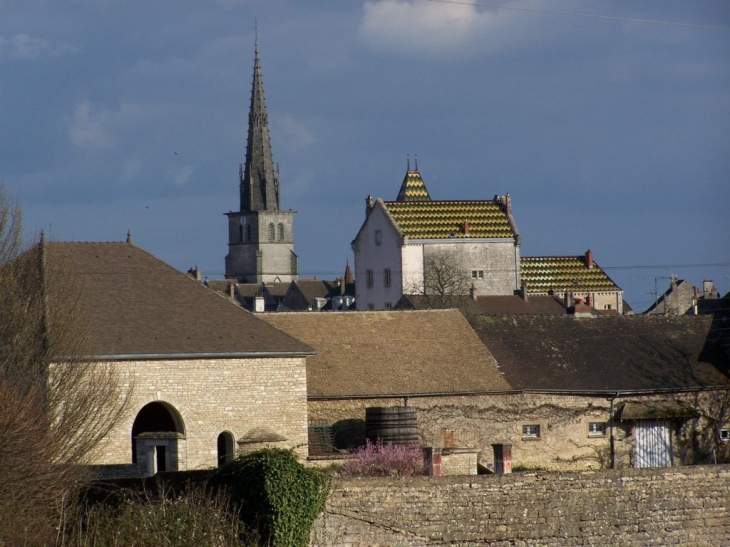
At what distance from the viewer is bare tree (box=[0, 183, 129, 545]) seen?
2228cm

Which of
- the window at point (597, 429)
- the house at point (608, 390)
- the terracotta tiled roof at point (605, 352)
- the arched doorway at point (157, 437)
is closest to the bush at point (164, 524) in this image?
the arched doorway at point (157, 437)

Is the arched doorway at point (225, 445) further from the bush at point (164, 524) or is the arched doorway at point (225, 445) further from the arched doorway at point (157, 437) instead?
the bush at point (164, 524)

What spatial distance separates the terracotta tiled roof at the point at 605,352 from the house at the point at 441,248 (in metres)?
27.0

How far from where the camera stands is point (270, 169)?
161m

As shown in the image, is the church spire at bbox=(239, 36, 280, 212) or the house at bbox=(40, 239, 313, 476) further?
the church spire at bbox=(239, 36, 280, 212)

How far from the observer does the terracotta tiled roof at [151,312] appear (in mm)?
33156

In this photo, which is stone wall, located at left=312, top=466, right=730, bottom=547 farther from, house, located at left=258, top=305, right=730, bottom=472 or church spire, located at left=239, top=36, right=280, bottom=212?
church spire, located at left=239, top=36, right=280, bottom=212

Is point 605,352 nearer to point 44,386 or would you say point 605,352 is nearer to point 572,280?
point 44,386

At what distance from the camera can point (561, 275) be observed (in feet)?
252

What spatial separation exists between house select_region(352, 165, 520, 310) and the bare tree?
40527mm

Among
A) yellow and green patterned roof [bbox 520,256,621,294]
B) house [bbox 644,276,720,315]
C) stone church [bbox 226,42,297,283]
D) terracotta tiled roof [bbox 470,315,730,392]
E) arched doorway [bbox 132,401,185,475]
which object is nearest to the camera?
arched doorway [bbox 132,401,185,475]

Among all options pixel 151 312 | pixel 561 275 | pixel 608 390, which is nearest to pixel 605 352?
pixel 608 390

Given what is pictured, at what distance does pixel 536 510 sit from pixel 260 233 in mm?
141048

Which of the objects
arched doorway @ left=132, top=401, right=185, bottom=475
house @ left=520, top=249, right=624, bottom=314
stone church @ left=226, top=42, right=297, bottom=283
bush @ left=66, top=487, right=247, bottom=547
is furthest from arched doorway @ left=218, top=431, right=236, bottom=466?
stone church @ left=226, top=42, right=297, bottom=283
